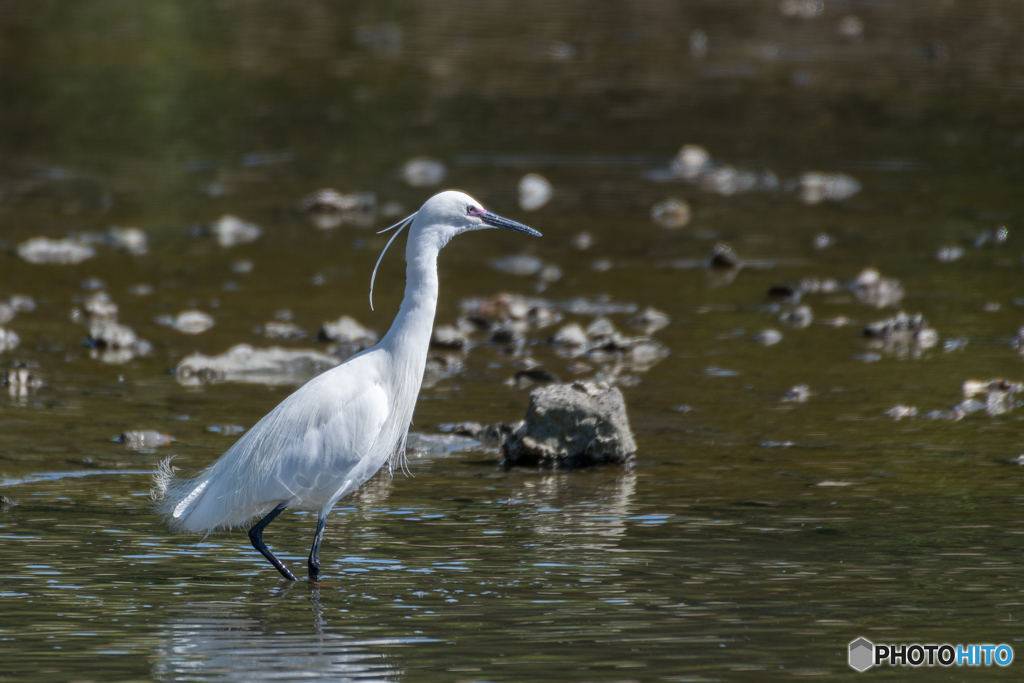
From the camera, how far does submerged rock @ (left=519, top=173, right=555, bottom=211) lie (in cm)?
1622

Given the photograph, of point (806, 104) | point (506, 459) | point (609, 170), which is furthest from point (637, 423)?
point (806, 104)

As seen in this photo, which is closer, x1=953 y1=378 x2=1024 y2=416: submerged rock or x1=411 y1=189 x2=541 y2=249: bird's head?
x1=411 y1=189 x2=541 y2=249: bird's head

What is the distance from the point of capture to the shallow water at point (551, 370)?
5.71 metres

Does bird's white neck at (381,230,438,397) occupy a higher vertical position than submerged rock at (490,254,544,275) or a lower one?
lower

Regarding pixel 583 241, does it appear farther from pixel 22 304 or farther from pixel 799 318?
pixel 22 304

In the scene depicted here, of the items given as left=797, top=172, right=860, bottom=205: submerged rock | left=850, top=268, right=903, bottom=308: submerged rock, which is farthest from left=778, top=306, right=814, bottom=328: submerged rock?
left=797, top=172, right=860, bottom=205: submerged rock

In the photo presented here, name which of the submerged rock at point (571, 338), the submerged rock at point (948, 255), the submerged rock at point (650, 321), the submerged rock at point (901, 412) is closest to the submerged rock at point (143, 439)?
the submerged rock at point (571, 338)

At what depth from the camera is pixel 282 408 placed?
6883 mm

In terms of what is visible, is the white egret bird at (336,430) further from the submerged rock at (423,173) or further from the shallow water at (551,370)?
the submerged rock at (423,173)

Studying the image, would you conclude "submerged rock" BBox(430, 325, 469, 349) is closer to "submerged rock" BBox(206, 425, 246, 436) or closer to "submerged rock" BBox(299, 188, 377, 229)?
"submerged rock" BBox(206, 425, 246, 436)

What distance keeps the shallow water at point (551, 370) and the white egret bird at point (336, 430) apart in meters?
0.29

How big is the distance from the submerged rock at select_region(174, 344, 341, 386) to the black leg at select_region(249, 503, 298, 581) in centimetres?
353

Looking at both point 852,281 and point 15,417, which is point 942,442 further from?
point 15,417

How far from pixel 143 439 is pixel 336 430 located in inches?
93.3
